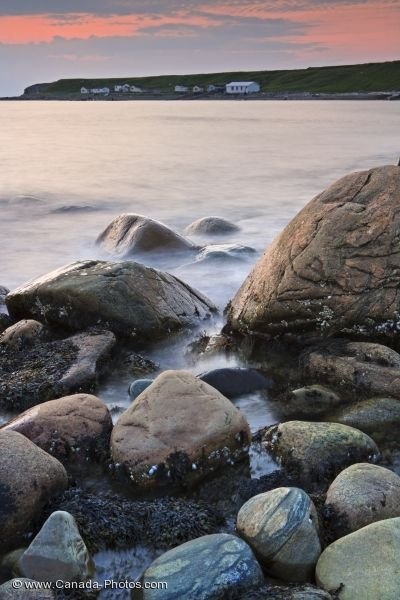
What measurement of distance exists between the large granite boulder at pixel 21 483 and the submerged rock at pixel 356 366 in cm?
313

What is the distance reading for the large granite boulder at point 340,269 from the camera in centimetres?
763

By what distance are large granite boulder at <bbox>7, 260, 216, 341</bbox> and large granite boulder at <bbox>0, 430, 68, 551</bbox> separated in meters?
3.48

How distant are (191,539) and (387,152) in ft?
120

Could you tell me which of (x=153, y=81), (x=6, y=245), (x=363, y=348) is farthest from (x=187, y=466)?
(x=153, y=81)

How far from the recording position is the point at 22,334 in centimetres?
821

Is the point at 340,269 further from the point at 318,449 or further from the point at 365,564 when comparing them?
the point at 365,564

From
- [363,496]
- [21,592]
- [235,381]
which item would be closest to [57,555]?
[21,592]

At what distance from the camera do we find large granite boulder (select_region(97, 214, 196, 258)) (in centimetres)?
1286

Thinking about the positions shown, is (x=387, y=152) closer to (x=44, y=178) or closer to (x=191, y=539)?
(x=44, y=178)

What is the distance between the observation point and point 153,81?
165125 mm

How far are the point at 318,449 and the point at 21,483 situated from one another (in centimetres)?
228

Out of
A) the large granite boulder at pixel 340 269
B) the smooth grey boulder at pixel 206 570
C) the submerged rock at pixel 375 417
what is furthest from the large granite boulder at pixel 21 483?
the large granite boulder at pixel 340 269

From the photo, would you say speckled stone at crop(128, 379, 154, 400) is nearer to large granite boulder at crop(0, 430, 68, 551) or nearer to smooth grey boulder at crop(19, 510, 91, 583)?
large granite boulder at crop(0, 430, 68, 551)

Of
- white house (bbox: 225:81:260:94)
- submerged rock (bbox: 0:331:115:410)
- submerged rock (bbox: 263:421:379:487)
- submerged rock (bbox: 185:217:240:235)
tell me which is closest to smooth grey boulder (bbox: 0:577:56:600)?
submerged rock (bbox: 263:421:379:487)
